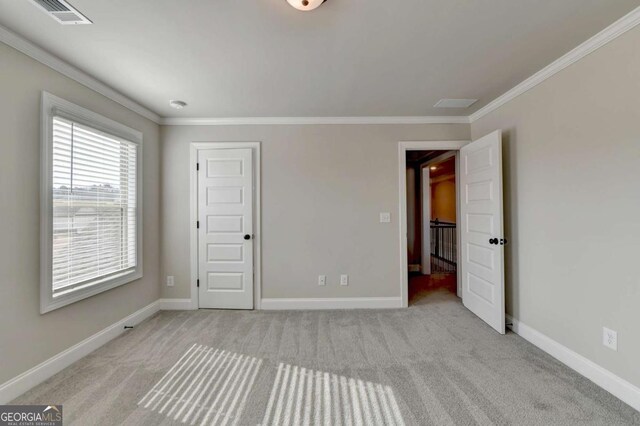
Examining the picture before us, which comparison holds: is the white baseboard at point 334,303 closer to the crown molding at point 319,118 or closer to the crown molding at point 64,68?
the crown molding at point 319,118

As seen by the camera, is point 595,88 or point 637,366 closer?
point 637,366

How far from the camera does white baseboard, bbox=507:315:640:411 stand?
5.62 ft

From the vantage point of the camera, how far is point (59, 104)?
211 centimetres

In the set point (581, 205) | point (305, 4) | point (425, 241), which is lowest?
point (425, 241)

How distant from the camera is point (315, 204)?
136 inches

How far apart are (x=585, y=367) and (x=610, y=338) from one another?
335 millimetres

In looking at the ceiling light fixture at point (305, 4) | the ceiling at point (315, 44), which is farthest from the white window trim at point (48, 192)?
the ceiling light fixture at point (305, 4)

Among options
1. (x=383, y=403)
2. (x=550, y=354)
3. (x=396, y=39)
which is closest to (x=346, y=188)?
(x=396, y=39)

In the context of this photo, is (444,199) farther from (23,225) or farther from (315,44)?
(23,225)

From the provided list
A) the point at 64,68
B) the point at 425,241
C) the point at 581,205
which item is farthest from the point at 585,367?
the point at 64,68

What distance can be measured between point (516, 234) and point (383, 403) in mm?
2180

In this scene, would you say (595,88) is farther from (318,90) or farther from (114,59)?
(114,59)

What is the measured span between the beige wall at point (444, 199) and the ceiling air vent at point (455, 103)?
5.37 metres

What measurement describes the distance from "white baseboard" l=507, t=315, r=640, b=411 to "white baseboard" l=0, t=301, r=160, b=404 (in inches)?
164
